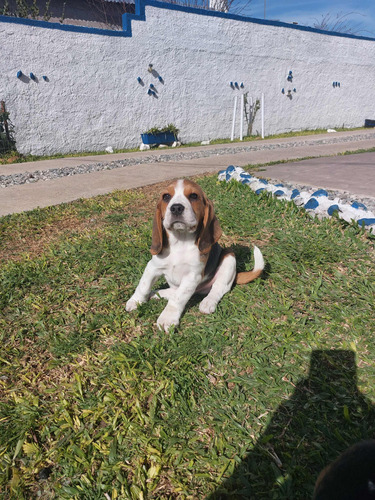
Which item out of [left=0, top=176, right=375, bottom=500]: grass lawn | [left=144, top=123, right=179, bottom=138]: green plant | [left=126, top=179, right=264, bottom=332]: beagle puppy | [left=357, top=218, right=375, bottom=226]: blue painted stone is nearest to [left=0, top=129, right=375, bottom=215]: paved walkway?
[left=357, top=218, right=375, bottom=226]: blue painted stone

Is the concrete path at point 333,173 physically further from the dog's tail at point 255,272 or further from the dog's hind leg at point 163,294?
the dog's hind leg at point 163,294

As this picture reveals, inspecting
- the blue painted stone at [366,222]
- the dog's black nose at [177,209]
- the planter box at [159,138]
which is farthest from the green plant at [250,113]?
the dog's black nose at [177,209]

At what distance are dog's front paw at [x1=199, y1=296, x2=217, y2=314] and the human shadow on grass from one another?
891 millimetres

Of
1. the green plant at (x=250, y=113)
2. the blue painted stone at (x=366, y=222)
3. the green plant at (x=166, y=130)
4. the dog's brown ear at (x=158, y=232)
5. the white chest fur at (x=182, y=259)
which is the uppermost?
the green plant at (x=250, y=113)

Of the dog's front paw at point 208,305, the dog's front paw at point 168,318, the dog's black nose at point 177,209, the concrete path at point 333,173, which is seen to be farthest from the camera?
the concrete path at point 333,173

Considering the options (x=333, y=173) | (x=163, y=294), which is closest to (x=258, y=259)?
(x=163, y=294)

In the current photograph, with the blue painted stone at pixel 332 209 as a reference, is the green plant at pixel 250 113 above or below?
above

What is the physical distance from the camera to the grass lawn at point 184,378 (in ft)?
5.71

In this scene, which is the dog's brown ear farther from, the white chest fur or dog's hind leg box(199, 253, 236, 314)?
dog's hind leg box(199, 253, 236, 314)

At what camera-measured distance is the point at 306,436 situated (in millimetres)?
1899

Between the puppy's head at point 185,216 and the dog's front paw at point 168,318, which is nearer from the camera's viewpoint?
the puppy's head at point 185,216

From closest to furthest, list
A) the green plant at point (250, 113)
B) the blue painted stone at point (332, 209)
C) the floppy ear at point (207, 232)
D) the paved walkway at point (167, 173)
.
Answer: the floppy ear at point (207, 232) → the blue painted stone at point (332, 209) → the paved walkway at point (167, 173) → the green plant at point (250, 113)

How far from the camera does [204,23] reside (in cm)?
1384

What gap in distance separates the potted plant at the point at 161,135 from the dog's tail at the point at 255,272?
35.0 feet
